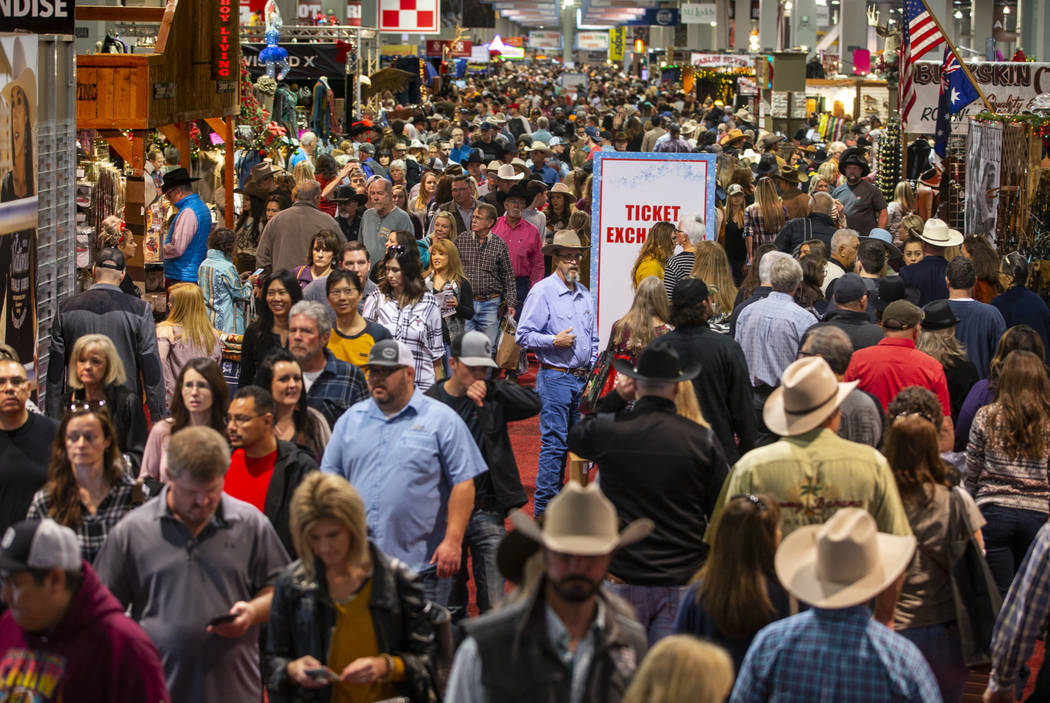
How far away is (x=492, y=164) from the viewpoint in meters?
17.7

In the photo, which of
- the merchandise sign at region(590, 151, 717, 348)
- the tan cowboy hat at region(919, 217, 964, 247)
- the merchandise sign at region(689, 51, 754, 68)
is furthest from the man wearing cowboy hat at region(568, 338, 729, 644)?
the merchandise sign at region(689, 51, 754, 68)

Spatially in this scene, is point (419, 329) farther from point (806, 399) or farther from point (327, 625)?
point (327, 625)

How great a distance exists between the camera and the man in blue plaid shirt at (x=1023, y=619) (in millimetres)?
4746

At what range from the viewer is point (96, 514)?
17.2 ft

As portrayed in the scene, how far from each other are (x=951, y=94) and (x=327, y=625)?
12876 millimetres

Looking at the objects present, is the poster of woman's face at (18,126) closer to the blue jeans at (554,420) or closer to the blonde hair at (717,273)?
the blue jeans at (554,420)

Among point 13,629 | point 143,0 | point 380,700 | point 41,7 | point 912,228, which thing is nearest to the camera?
point 13,629

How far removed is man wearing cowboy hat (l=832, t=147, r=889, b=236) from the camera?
14.4 metres

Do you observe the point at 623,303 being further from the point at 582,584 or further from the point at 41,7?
the point at 582,584

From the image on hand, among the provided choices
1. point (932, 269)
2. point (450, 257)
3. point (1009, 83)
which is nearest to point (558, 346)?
point (450, 257)

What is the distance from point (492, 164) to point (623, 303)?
24.2ft

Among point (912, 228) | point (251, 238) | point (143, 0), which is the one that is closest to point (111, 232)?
point (251, 238)

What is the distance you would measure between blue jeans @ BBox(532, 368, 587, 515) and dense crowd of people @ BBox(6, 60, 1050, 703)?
21 millimetres

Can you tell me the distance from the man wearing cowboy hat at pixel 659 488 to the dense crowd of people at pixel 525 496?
0.01 meters
